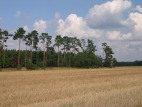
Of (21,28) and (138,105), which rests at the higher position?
(21,28)

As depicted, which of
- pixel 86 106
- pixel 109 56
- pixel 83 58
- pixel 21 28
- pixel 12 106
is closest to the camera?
pixel 86 106

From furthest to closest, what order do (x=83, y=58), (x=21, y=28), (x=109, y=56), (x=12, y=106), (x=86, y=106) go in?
(x=109, y=56) → (x=83, y=58) → (x=21, y=28) → (x=12, y=106) → (x=86, y=106)

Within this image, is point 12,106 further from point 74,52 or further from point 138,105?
point 74,52

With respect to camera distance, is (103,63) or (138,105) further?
(103,63)

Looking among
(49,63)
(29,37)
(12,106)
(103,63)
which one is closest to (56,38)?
(49,63)

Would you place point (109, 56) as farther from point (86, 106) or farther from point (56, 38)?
point (86, 106)

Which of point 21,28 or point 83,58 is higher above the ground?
point 21,28

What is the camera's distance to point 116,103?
13633mm

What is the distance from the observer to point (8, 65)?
101 meters

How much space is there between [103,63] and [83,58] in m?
22.7

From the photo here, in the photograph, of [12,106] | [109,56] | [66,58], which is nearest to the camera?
[12,106]

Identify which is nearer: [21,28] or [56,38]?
[21,28]

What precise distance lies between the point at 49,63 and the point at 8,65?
1979 cm

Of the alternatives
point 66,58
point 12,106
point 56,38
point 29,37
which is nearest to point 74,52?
point 66,58
